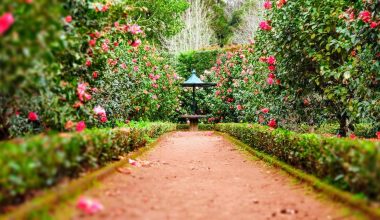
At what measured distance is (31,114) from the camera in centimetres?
582

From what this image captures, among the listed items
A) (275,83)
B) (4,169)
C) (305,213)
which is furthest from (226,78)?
(4,169)

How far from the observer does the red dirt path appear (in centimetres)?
431

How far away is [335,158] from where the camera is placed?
503 centimetres

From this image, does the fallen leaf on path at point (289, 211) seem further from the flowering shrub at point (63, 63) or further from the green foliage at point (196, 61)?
the green foliage at point (196, 61)

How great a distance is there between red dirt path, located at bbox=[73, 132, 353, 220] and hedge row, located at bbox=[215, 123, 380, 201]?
29cm

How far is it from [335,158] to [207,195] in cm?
152

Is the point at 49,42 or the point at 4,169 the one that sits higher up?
the point at 49,42

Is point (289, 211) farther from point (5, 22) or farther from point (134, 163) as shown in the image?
point (134, 163)

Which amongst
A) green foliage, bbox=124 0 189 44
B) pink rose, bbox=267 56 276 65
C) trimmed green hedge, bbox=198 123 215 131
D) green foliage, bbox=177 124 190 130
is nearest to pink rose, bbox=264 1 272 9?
pink rose, bbox=267 56 276 65

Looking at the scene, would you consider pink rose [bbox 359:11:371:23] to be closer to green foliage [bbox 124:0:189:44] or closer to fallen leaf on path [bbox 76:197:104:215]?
fallen leaf on path [bbox 76:197:104:215]

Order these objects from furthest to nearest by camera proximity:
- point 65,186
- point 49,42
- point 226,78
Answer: point 226,78 → point 65,186 → point 49,42

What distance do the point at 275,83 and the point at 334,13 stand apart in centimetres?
226

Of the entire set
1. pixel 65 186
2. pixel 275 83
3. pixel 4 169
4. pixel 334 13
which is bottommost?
pixel 65 186

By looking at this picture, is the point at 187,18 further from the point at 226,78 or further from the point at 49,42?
the point at 49,42
